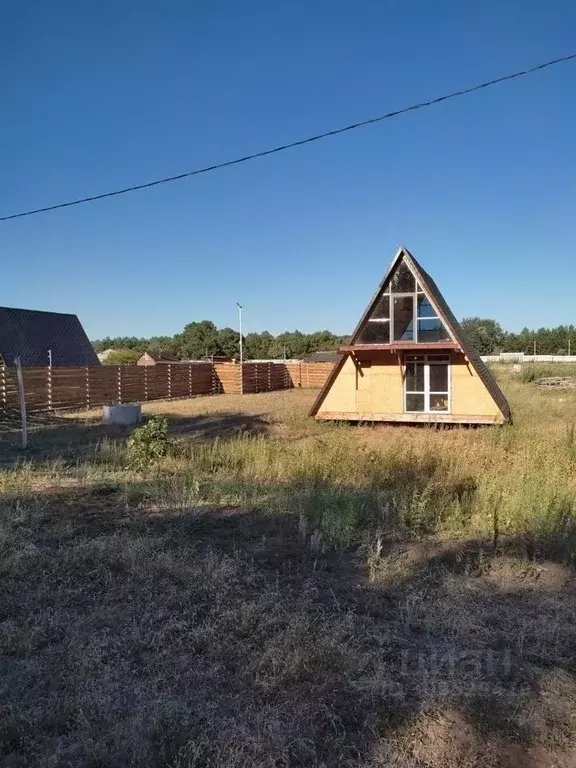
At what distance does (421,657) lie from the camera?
10.4 ft

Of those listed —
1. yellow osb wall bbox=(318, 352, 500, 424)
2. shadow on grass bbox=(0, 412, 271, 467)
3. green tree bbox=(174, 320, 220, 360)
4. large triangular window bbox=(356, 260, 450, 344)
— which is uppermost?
green tree bbox=(174, 320, 220, 360)

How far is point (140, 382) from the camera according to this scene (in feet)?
90.5

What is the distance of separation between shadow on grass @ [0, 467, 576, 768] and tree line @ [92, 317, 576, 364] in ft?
272

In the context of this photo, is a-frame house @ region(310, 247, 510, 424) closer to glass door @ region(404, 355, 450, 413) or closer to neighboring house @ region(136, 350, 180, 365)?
glass door @ region(404, 355, 450, 413)

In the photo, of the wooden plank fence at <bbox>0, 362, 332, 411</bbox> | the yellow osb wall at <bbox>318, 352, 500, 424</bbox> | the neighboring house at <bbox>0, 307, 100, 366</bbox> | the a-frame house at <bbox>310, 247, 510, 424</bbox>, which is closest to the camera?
the a-frame house at <bbox>310, 247, 510, 424</bbox>

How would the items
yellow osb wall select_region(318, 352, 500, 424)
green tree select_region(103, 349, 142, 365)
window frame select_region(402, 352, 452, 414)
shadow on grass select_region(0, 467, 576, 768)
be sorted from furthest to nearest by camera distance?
green tree select_region(103, 349, 142, 365), window frame select_region(402, 352, 452, 414), yellow osb wall select_region(318, 352, 500, 424), shadow on grass select_region(0, 467, 576, 768)

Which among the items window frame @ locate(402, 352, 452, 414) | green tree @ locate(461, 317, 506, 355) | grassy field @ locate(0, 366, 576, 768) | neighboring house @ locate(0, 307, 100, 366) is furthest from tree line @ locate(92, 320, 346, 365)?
grassy field @ locate(0, 366, 576, 768)

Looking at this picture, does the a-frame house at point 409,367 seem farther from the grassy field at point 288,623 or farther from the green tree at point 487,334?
the green tree at point 487,334

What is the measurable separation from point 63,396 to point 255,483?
57.9ft

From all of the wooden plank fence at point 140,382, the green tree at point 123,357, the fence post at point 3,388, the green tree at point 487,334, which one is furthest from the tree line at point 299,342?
the fence post at point 3,388

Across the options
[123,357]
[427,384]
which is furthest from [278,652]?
[123,357]

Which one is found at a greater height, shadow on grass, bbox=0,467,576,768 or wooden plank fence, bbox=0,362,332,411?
wooden plank fence, bbox=0,362,332,411

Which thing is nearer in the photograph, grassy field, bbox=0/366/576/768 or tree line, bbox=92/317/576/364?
grassy field, bbox=0/366/576/768

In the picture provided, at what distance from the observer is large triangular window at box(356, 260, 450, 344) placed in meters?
15.3
